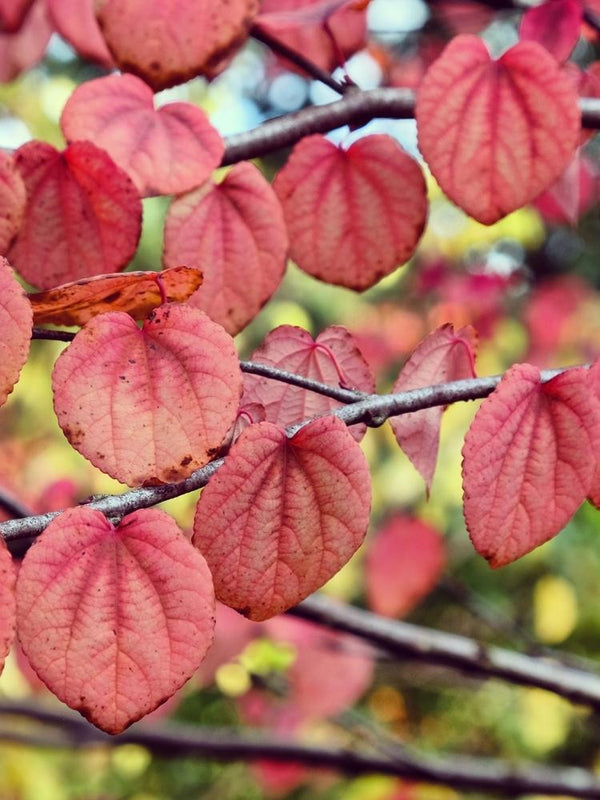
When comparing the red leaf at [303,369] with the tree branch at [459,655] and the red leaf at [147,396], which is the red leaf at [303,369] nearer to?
the red leaf at [147,396]

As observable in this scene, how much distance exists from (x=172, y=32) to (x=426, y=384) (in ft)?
0.99

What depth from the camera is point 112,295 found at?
51 cm

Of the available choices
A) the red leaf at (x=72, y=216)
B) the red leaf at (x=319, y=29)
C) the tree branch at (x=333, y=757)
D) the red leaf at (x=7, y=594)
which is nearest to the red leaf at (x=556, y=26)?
the red leaf at (x=319, y=29)

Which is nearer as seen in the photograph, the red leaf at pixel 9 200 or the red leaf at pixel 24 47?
the red leaf at pixel 9 200

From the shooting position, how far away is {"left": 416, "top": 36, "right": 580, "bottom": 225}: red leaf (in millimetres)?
652

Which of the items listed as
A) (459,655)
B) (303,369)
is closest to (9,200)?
(303,369)

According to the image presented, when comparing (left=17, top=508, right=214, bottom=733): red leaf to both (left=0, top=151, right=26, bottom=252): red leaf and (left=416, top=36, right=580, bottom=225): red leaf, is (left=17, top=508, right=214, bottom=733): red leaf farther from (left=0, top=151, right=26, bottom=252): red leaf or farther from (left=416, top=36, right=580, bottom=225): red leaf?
(left=416, top=36, right=580, bottom=225): red leaf

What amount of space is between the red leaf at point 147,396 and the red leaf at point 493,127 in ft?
0.85

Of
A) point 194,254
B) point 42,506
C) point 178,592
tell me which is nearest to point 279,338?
point 194,254

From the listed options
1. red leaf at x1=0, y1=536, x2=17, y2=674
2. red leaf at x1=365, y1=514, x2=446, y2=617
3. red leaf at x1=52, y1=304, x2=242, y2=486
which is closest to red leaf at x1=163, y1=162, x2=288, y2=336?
red leaf at x1=52, y1=304, x2=242, y2=486

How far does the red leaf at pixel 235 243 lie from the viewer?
662mm

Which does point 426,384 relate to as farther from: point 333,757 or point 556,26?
point 333,757

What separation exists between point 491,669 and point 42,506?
28.4 inches

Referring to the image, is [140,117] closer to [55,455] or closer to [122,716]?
[122,716]
